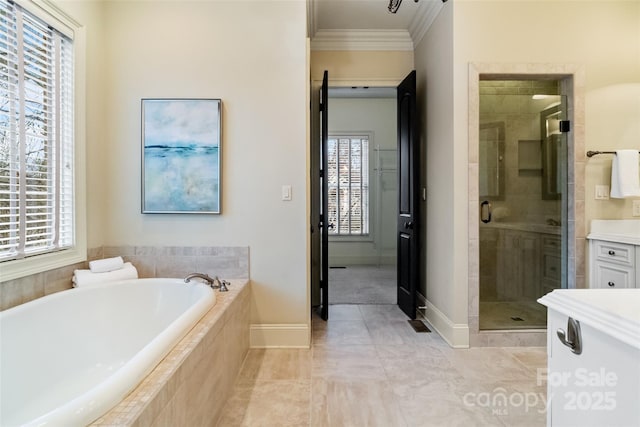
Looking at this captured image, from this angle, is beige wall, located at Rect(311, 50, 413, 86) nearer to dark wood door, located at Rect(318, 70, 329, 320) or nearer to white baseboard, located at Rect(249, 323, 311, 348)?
dark wood door, located at Rect(318, 70, 329, 320)

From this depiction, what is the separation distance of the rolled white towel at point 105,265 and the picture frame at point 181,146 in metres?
0.54

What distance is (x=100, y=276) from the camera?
2082 millimetres

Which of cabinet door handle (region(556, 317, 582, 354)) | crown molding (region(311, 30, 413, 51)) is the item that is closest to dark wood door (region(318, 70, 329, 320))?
crown molding (region(311, 30, 413, 51))

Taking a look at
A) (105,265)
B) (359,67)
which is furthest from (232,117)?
(359,67)

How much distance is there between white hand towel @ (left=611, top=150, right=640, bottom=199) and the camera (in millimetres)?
2328

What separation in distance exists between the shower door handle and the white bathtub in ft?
7.42

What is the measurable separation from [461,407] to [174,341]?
4.85 feet

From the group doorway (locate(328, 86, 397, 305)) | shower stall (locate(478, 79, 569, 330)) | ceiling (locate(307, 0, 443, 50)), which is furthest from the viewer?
doorway (locate(328, 86, 397, 305))

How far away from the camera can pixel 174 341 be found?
128 cm

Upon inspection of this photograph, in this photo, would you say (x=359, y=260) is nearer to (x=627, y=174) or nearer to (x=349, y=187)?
(x=349, y=187)

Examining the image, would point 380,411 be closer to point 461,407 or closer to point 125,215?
point 461,407

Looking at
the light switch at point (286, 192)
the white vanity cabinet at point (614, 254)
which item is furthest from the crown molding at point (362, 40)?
the white vanity cabinet at point (614, 254)

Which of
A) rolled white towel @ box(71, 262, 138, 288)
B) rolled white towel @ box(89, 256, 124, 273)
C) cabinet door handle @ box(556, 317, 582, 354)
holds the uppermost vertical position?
cabinet door handle @ box(556, 317, 582, 354)

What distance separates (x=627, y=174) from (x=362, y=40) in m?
2.53
